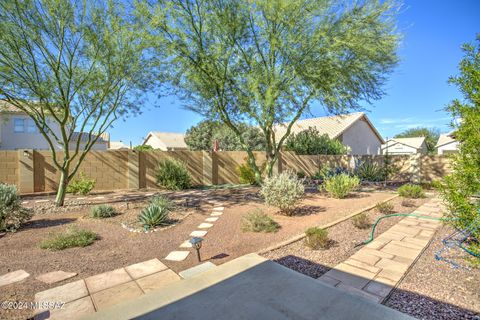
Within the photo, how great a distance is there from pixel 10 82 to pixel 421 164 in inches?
668

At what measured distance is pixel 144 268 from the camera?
11.5 feet

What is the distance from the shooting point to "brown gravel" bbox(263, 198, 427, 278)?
347 centimetres

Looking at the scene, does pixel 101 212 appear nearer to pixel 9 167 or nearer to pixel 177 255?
pixel 177 255

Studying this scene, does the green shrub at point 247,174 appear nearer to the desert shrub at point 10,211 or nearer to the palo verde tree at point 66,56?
the palo verde tree at point 66,56

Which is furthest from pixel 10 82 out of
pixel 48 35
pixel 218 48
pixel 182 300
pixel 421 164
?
pixel 421 164

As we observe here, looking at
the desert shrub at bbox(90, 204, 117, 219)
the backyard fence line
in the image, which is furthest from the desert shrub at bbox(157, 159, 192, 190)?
the desert shrub at bbox(90, 204, 117, 219)

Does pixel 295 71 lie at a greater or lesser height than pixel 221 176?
greater

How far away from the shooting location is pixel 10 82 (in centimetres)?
658

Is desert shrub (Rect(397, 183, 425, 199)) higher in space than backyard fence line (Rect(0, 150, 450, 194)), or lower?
lower

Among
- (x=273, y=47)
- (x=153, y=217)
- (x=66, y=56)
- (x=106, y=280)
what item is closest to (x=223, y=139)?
(x=273, y=47)

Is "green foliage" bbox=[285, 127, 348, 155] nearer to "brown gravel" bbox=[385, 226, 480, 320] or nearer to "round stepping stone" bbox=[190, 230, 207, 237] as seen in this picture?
"round stepping stone" bbox=[190, 230, 207, 237]

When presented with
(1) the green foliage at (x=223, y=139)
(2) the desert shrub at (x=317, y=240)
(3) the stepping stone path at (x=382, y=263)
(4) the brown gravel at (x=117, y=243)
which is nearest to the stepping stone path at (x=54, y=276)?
(4) the brown gravel at (x=117, y=243)

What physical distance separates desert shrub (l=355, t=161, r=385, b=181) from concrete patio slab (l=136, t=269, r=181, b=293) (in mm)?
12627

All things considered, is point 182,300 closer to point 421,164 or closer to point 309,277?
point 309,277
